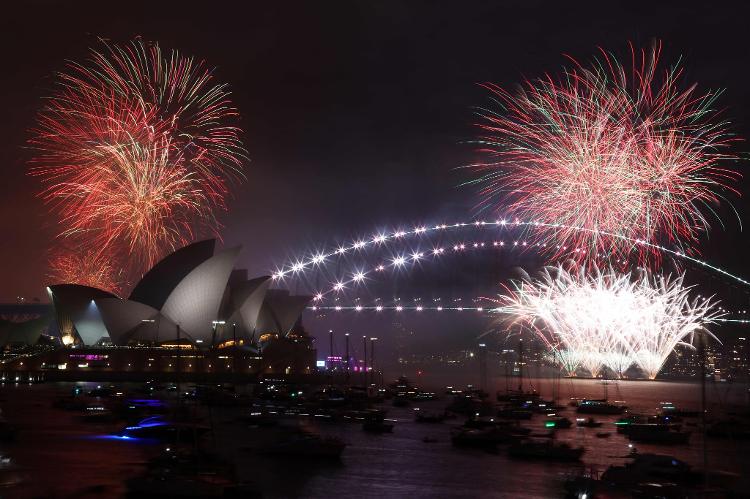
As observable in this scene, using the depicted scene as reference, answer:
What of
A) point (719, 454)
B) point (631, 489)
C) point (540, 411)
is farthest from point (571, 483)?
point (540, 411)

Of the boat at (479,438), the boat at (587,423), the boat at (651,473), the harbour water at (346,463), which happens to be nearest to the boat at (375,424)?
the harbour water at (346,463)

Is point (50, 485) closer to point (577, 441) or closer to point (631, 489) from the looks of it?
point (631, 489)

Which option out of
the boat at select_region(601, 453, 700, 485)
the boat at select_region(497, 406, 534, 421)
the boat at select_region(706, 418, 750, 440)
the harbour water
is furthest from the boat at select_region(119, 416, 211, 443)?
the boat at select_region(706, 418, 750, 440)

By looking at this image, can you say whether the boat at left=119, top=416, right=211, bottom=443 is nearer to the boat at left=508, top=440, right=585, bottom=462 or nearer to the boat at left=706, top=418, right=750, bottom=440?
the boat at left=508, top=440, right=585, bottom=462

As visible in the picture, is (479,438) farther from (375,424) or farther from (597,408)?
(597,408)

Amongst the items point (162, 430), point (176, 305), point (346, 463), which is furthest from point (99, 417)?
point (176, 305)

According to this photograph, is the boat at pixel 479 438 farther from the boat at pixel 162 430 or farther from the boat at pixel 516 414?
the boat at pixel 162 430
